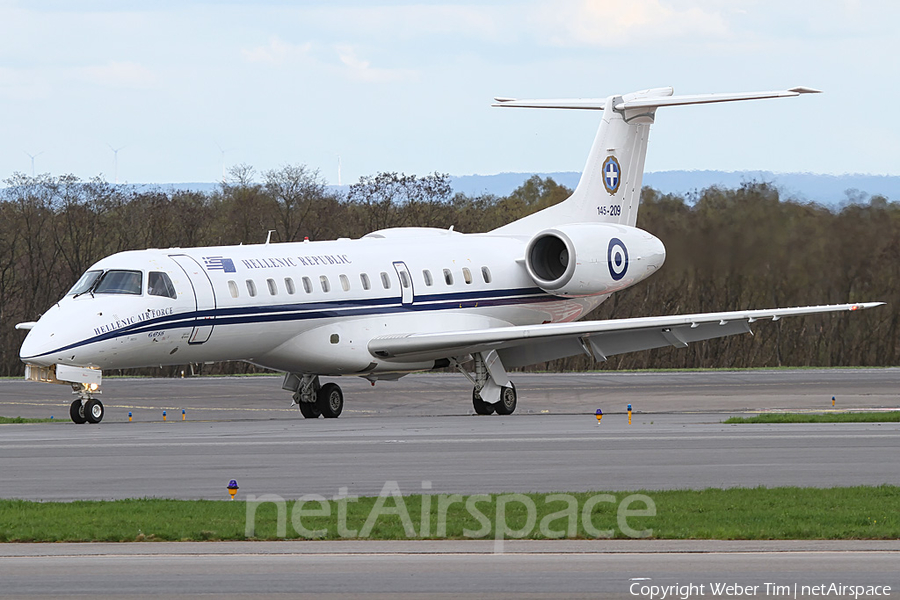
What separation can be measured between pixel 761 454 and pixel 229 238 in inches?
1957

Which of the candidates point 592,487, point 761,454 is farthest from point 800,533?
point 761,454

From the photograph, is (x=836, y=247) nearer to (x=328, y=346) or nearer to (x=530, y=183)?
(x=328, y=346)

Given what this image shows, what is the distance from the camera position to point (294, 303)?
29.4m

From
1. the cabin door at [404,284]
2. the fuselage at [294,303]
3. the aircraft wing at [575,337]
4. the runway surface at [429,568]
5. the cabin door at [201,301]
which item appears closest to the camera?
the runway surface at [429,568]

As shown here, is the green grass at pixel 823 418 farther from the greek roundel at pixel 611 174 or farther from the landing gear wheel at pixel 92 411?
the landing gear wheel at pixel 92 411

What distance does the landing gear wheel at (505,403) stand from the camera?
3245 centimetres

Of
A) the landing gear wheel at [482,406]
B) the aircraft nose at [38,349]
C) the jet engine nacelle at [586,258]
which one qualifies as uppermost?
the jet engine nacelle at [586,258]

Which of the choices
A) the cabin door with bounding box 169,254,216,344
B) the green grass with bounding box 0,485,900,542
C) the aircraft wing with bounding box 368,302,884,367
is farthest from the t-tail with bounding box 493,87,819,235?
the green grass with bounding box 0,485,900,542

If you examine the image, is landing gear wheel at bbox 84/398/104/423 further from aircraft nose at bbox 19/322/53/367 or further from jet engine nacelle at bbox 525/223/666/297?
jet engine nacelle at bbox 525/223/666/297

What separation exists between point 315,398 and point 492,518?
59.4ft

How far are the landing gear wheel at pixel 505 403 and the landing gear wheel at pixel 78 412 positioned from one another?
383 inches

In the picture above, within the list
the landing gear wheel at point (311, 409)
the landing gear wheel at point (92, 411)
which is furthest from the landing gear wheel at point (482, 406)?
the landing gear wheel at point (92, 411)

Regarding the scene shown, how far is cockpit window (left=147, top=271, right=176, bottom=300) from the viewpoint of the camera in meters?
27.4

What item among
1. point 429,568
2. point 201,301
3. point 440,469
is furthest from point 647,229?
point 429,568
